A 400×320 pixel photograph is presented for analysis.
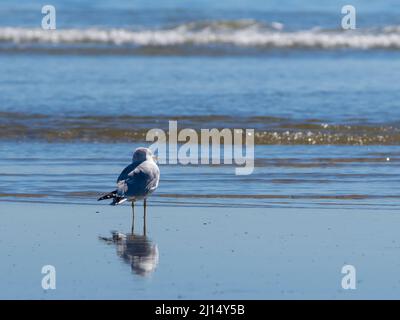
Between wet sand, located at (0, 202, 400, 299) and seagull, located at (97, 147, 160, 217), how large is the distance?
0.21 m

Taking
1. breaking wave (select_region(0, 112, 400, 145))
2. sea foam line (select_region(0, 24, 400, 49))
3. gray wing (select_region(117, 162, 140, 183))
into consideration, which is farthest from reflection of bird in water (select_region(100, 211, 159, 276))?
sea foam line (select_region(0, 24, 400, 49))

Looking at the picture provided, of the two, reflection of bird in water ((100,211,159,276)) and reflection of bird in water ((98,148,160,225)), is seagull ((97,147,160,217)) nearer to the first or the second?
reflection of bird in water ((98,148,160,225))

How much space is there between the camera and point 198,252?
648 cm

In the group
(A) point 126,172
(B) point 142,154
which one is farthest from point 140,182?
(B) point 142,154

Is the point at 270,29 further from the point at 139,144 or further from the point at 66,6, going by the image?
the point at 139,144

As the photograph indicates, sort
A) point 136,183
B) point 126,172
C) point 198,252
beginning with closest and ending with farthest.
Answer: point 198,252 → point 136,183 → point 126,172

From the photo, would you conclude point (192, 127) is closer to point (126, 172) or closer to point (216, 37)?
point (126, 172)

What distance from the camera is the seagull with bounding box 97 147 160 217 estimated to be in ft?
24.0

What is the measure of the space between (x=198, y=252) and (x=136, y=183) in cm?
115

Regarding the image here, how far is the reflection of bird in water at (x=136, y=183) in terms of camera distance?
7.30 meters

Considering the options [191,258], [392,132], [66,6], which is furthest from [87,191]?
[66,6]

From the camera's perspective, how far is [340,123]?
1288 cm

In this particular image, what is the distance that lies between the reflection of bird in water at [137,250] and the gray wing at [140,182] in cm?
29

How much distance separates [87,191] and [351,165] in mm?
2942
